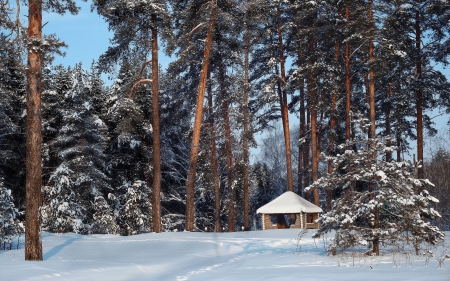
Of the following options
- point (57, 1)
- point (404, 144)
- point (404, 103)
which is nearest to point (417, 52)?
point (404, 103)

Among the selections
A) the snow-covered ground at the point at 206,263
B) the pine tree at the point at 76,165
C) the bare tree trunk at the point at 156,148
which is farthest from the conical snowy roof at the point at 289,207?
Answer: the pine tree at the point at 76,165

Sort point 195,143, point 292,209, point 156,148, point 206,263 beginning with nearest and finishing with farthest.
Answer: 1. point 206,263
2. point 195,143
3. point 156,148
4. point 292,209

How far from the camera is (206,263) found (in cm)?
1162

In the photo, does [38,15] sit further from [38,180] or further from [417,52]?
[417,52]

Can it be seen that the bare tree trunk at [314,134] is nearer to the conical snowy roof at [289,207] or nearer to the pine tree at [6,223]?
the conical snowy roof at [289,207]

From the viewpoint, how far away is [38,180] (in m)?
10.8

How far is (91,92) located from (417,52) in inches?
705

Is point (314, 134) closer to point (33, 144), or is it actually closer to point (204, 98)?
point (204, 98)

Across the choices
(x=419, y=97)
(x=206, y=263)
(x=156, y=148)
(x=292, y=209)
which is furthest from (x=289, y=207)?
(x=206, y=263)

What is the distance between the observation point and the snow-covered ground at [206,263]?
8.17 metres

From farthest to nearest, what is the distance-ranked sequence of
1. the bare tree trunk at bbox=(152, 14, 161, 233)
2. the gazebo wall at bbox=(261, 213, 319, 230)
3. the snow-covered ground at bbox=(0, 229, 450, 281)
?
the gazebo wall at bbox=(261, 213, 319, 230)
the bare tree trunk at bbox=(152, 14, 161, 233)
the snow-covered ground at bbox=(0, 229, 450, 281)

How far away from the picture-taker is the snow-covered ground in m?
8.17

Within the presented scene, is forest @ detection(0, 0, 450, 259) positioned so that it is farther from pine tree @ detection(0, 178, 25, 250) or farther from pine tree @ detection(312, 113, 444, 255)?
pine tree @ detection(312, 113, 444, 255)

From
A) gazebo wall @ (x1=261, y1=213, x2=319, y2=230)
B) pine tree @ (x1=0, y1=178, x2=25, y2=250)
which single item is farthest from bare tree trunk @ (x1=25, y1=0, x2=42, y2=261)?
gazebo wall @ (x1=261, y1=213, x2=319, y2=230)
